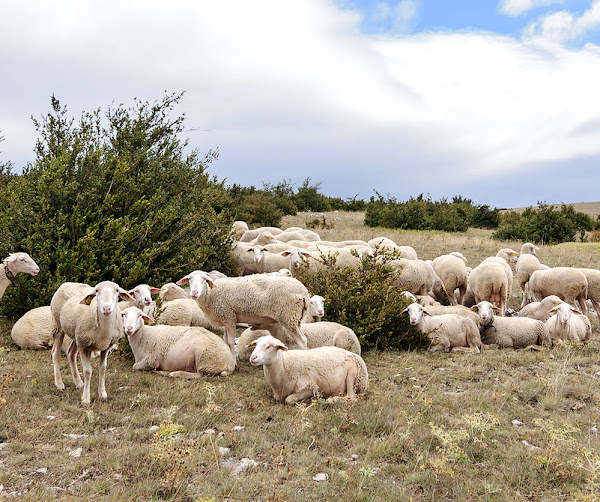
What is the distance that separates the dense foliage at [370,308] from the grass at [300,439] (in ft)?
4.37

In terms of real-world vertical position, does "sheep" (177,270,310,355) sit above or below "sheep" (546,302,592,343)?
above

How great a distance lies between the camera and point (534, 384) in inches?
271

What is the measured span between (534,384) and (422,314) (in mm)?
2396

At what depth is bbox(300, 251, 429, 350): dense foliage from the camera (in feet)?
28.7

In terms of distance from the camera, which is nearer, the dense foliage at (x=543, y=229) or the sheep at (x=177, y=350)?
the sheep at (x=177, y=350)

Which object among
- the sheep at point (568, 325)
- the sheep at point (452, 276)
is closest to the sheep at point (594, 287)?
the sheep at point (568, 325)

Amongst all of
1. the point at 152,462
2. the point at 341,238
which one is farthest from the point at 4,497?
the point at 341,238

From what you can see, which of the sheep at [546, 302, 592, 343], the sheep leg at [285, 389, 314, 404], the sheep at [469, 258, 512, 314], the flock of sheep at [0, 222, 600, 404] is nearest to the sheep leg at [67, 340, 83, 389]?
the flock of sheep at [0, 222, 600, 404]

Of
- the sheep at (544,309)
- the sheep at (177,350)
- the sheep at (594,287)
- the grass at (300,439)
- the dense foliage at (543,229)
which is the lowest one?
the grass at (300,439)

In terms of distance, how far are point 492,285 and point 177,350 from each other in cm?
776

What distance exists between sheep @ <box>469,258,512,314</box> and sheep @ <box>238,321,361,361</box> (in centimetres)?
522

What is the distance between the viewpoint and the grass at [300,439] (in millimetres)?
4082

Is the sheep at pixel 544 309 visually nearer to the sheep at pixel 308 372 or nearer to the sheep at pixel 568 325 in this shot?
the sheep at pixel 568 325

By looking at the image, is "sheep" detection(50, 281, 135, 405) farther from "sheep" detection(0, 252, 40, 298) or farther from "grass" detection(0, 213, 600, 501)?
"sheep" detection(0, 252, 40, 298)
